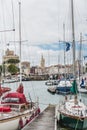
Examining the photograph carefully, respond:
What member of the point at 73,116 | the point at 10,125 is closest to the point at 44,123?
the point at 73,116

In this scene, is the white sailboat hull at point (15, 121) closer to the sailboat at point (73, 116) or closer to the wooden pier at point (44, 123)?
the wooden pier at point (44, 123)

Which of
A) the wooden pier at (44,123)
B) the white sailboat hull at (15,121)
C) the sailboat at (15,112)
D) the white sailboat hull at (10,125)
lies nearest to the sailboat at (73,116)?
the wooden pier at (44,123)

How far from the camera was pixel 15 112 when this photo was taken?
29.9 meters

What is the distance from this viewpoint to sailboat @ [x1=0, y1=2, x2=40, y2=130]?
27.1 meters

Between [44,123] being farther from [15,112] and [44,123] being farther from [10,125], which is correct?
[10,125]

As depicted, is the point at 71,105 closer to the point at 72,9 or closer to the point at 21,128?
the point at 21,128

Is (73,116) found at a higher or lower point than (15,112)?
lower

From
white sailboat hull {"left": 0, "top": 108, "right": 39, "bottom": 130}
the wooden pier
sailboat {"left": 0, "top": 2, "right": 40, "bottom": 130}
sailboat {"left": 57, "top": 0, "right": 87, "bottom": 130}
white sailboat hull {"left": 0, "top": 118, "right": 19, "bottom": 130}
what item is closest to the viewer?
white sailboat hull {"left": 0, "top": 118, "right": 19, "bottom": 130}

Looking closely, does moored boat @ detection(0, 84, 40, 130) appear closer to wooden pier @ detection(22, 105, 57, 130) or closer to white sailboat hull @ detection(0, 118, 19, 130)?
white sailboat hull @ detection(0, 118, 19, 130)

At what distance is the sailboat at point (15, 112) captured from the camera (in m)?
27.1

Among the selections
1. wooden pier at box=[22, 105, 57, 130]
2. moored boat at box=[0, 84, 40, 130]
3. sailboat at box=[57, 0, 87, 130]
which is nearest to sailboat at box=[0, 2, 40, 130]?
moored boat at box=[0, 84, 40, 130]

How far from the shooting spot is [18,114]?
29109 millimetres

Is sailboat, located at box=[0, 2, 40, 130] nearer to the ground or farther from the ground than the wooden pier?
farther from the ground

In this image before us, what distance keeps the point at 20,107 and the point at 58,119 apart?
3.51 m
